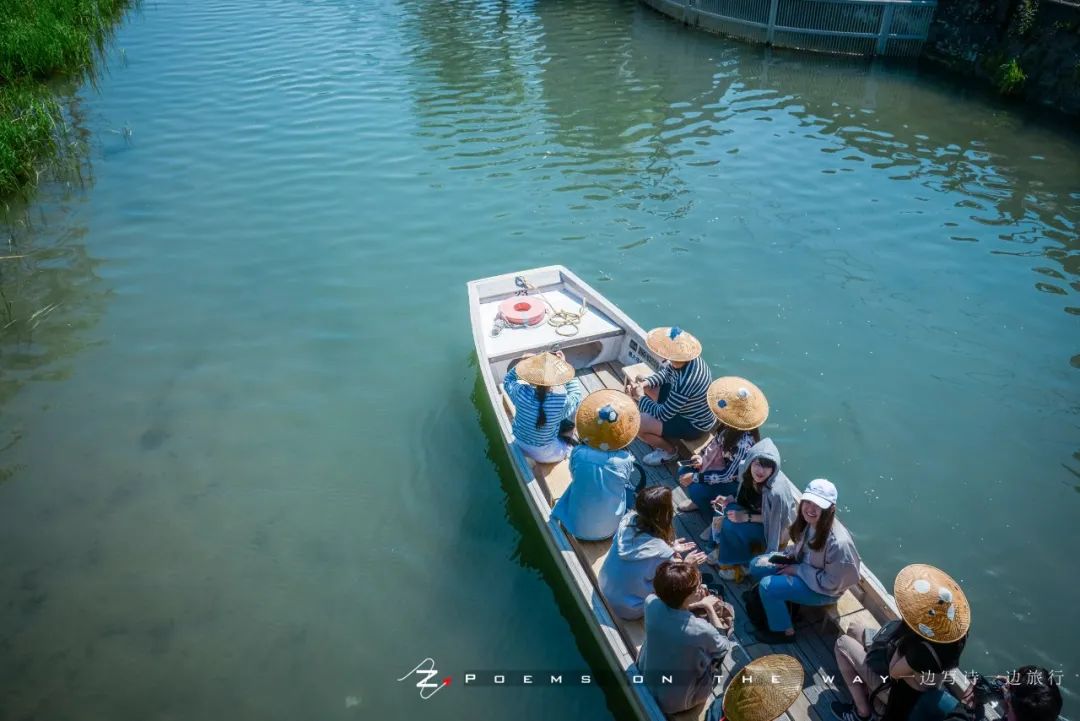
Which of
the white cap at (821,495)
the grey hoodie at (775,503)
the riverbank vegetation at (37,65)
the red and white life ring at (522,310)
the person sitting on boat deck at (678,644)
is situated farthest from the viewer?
the riverbank vegetation at (37,65)

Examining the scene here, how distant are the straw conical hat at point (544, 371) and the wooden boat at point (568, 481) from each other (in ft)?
3.04

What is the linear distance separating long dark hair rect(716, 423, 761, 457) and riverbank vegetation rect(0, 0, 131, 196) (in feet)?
52.5

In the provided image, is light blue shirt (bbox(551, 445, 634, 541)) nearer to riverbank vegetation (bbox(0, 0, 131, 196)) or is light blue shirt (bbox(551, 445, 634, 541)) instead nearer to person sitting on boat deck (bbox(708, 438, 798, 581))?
person sitting on boat deck (bbox(708, 438, 798, 581))

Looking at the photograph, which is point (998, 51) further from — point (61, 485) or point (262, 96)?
point (61, 485)

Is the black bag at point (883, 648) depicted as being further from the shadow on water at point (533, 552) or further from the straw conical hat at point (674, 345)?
the straw conical hat at point (674, 345)

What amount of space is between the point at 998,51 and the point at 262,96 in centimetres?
2177

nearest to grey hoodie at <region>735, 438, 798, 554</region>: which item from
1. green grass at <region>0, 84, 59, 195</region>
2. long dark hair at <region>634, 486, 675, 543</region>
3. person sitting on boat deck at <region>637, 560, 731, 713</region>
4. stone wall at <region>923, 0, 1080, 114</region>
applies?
long dark hair at <region>634, 486, 675, 543</region>

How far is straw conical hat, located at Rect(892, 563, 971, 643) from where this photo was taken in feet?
15.7

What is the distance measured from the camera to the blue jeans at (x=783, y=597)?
597 cm

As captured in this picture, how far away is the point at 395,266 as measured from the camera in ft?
42.9

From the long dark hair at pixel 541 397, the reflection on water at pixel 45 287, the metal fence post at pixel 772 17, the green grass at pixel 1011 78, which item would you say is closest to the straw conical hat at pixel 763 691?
the long dark hair at pixel 541 397

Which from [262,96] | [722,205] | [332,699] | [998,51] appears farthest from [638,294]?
[998,51]

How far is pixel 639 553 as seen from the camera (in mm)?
5934

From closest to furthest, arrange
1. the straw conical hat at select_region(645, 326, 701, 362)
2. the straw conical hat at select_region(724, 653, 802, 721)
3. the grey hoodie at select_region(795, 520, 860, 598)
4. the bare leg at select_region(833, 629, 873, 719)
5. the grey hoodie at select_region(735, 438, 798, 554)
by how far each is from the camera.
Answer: the straw conical hat at select_region(724, 653, 802, 721)
the bare leg at select_region(833, 629, 873, 719)
the grey hoodie at select_region(795, 520, 860, 598)
the grey hoodie at select_region(735, 438, 798, 554)
the straw conical hat at select_region(645, 326, 701, 362)
